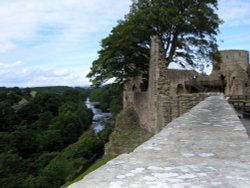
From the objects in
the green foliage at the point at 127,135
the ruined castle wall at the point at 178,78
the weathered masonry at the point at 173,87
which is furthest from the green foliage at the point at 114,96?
the ruined castle wall at the point at 178,78

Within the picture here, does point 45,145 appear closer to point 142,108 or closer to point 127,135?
point 142,108

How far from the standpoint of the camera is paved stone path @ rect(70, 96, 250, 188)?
2152 mm

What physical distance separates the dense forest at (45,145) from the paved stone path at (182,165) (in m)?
19.3

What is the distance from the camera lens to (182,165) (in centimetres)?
256

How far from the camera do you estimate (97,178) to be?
2.26 metres

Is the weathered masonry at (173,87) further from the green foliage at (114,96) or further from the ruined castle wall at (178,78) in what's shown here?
the green foliage at (114,96)

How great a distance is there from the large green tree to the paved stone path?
13.9 m

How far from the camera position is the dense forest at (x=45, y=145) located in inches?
1005

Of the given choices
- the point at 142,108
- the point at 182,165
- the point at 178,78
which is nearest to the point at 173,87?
the point at 178,78

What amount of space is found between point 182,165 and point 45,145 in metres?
39.2

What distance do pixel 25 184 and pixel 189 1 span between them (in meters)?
19.2

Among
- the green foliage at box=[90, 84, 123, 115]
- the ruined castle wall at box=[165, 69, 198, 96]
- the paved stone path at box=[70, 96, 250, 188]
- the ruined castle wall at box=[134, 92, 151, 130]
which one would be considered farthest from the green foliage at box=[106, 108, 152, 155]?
the paved stone path at box=[70, 96, 250, 188]

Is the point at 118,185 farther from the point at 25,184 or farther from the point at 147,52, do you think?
the point at 25,184

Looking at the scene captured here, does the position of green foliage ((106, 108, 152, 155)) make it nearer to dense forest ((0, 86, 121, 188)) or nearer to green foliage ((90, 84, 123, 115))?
green foliage ((90, 84, 123, 115))
